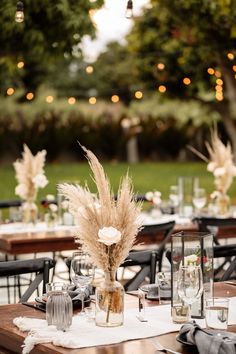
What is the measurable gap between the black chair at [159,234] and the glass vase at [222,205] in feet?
3.30

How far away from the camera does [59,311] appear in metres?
3.39

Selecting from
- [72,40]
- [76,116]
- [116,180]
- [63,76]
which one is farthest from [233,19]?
[63,76]

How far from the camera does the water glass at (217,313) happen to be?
3312 mm

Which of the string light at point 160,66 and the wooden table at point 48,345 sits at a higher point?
the string light at point 160,66

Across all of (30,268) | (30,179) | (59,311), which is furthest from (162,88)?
(59,311)

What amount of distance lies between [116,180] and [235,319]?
1607 cm

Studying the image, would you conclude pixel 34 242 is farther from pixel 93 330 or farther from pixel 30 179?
pixel 93 330

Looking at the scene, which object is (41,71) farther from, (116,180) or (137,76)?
(137,76)

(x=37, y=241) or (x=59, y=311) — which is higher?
(x=37, y=241)

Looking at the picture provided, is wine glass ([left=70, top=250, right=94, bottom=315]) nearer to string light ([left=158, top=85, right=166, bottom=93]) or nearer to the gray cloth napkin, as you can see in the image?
the gray cloth napkin

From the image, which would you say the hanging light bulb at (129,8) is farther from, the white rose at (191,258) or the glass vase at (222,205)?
the white rose at (191,258)

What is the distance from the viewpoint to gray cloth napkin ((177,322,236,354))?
9.66 ft

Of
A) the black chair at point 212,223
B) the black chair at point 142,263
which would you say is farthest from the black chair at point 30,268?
the black chair at point 212,223

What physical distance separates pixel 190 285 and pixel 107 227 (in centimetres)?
40
